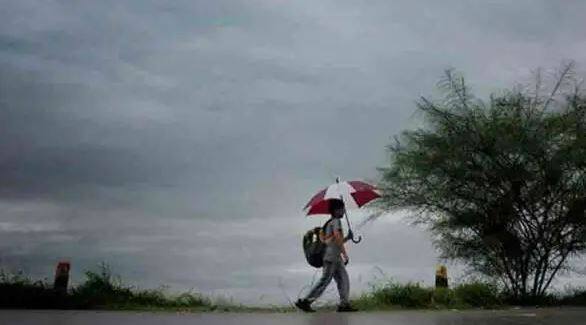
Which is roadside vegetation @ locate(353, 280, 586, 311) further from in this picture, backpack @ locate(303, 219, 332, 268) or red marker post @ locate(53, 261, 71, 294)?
red marker post @ locate(53, 261, 71, 294)

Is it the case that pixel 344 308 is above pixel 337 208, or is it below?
below

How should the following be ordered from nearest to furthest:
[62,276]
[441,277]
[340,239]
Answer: [340,239]
[62,276]
[441,277]

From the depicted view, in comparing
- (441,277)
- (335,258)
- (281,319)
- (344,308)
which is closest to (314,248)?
(335,258)

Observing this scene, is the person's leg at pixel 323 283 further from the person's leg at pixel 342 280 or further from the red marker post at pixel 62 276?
the red marker post at pixel 62 276

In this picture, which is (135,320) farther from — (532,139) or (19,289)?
(532,139)

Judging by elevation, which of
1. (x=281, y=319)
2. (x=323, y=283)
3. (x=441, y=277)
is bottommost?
(x=281, y=319)

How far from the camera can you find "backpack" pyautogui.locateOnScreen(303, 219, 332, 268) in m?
14.5

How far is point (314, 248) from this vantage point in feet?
47.5

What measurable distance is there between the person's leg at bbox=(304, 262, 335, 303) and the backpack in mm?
203

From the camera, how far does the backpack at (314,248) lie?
14.5 meters

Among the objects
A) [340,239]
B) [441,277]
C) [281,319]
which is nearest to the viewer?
[281,319]

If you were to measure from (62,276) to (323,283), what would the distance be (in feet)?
18.1

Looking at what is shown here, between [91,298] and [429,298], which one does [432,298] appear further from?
[91,298]

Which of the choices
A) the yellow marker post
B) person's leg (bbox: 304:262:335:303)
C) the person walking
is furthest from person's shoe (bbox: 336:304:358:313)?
the yellow marker post
